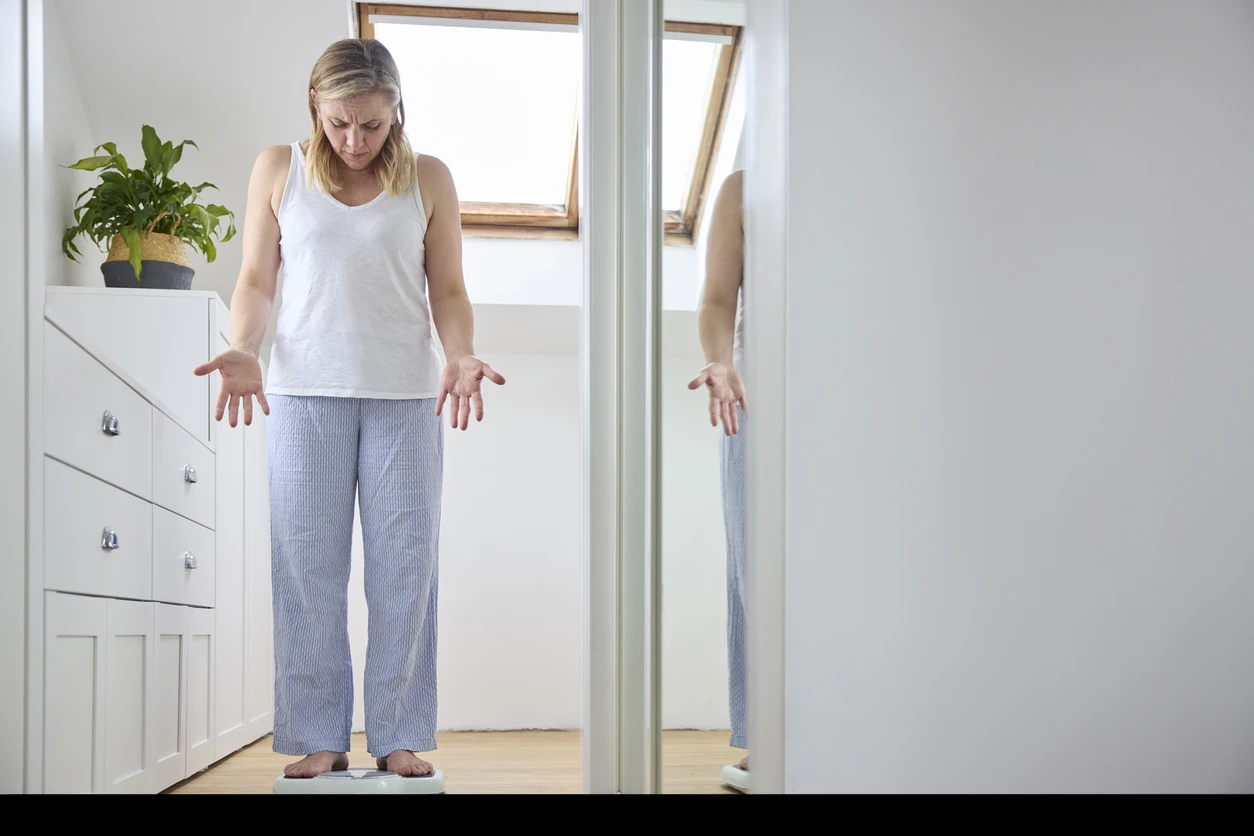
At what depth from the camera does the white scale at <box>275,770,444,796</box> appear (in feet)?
5.41

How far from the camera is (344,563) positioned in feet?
6.04

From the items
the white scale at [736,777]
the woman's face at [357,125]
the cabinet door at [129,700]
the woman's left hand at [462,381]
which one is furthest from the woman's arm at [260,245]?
the white scale at [736,777]

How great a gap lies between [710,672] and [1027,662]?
467 millimetres

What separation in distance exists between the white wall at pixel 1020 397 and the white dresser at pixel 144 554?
104 cm

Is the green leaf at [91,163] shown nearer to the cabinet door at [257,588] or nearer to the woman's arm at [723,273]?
the cabinet door at [257,588]

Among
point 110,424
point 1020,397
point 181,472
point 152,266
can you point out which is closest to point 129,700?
point 110,424

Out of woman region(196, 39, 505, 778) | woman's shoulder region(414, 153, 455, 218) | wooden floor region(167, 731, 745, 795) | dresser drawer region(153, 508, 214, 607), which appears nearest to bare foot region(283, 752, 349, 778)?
woman region(196, 39, 505, 778)

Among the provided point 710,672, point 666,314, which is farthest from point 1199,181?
point 666,314

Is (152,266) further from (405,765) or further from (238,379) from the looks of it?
(405,765)

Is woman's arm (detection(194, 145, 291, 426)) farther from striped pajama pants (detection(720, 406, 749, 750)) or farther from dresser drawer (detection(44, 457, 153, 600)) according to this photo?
striped pajama pants (detection(720, 406, 749, 750))

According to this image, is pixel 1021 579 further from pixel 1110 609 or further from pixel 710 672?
pixel 710 672

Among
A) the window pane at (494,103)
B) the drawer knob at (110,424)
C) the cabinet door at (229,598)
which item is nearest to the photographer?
the drawer knob at (110,424)

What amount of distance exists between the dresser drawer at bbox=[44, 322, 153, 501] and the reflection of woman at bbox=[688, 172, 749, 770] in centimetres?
88

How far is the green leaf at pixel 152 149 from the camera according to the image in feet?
8.31
